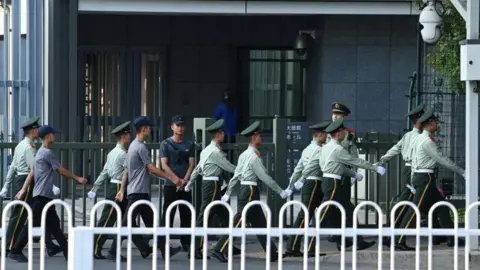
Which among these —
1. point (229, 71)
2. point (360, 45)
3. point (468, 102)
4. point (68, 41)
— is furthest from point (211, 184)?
point (229, 71)

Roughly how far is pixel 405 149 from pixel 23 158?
4.50m

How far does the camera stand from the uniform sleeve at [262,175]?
14289mm

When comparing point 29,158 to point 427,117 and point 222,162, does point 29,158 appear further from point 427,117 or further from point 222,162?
point 427,117

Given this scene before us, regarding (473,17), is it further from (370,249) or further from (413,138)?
(370,249)

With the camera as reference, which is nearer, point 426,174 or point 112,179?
point 112,179

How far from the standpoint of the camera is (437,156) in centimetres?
1477

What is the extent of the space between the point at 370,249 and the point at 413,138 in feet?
4.64

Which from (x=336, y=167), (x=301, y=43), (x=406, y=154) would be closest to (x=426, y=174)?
(x=406, y=154)

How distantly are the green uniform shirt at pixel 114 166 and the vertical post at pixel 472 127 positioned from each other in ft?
12.7

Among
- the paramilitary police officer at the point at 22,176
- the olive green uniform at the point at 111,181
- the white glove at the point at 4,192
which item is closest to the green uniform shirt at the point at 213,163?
the olive green uniform at the point at 111,181

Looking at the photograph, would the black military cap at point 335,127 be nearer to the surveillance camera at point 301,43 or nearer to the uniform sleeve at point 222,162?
the uniform sleeve at point 222,162

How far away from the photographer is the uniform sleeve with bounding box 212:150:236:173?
579 inches

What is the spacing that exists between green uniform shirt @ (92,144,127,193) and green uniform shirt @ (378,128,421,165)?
3.09 metres

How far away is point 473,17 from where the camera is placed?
13.8 metres
